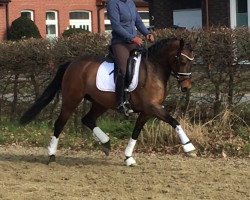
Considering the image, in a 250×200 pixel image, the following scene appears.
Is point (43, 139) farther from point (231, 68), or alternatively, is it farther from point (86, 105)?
point (231, 68)

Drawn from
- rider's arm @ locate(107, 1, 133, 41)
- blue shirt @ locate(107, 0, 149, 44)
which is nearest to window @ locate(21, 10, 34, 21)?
blue shirt @ locate(107, 0, 149, 44)

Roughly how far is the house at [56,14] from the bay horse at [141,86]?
3065cm

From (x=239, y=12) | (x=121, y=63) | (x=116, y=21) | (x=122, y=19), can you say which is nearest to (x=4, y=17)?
(x=239, y=12)

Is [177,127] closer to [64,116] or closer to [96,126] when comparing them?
[96,126]

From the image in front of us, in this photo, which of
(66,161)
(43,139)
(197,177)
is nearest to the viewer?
(197,177)

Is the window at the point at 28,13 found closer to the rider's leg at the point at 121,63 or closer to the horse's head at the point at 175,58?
the rider's leg at the point at 121,63

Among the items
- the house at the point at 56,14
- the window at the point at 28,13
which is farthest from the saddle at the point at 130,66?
the window at the point at 28,13

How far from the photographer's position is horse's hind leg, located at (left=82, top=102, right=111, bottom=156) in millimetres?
9289

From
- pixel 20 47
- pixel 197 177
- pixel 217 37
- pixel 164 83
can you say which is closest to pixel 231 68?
pixel 217 37

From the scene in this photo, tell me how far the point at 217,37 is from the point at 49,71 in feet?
11.6

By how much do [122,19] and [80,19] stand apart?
120 feet

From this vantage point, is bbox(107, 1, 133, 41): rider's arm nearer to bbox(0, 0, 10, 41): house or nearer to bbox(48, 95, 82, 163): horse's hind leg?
bbox(48, 95, 82, 163): horse's hind leg

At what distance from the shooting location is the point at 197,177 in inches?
309

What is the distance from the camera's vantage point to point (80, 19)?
45.0 metres
